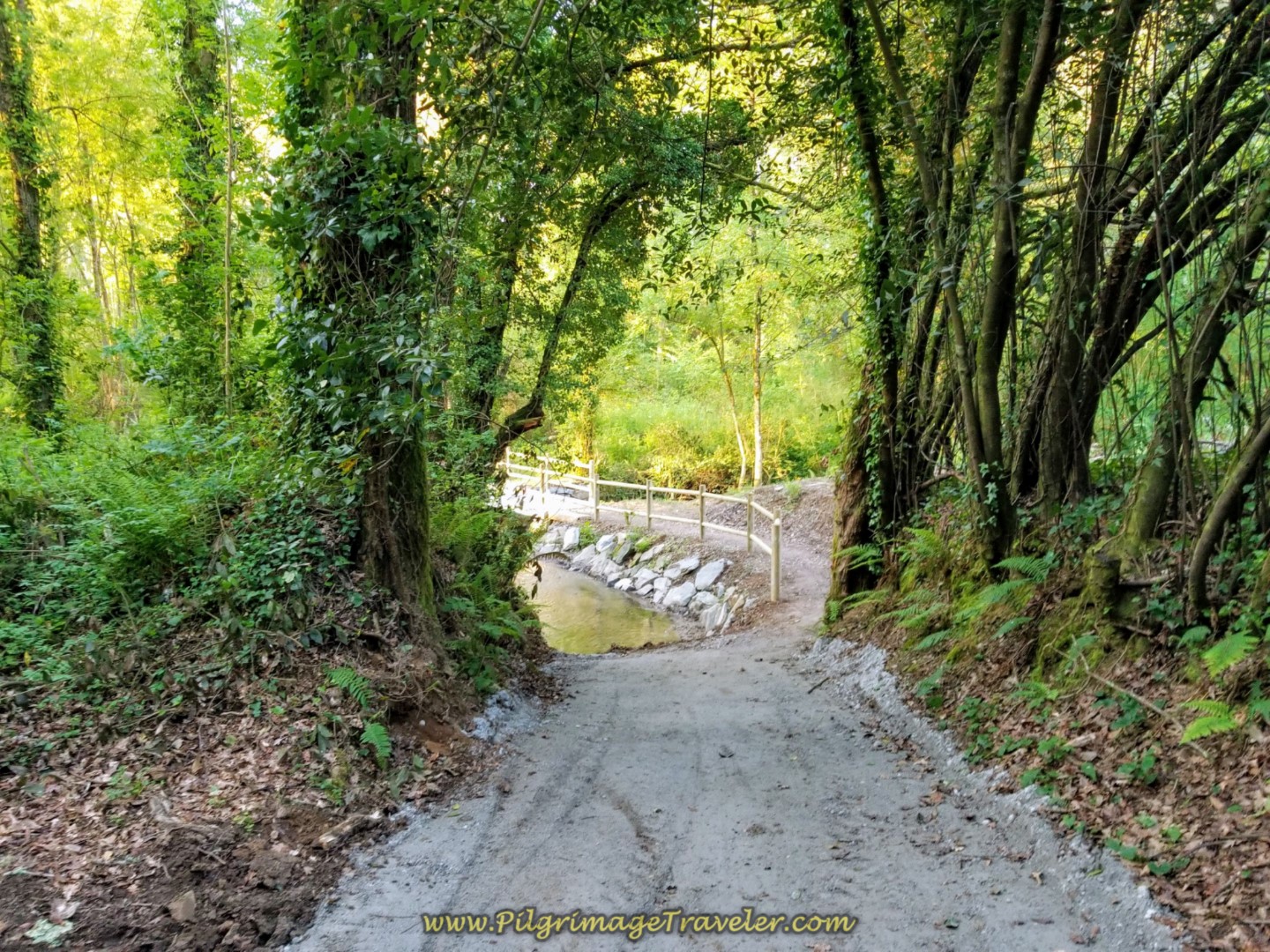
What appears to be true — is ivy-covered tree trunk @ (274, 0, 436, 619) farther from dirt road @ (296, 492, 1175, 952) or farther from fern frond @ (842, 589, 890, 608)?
fern frond @ (842, 589, 890, 608)

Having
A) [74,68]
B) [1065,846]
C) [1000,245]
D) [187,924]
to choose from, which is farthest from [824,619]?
[74,68]

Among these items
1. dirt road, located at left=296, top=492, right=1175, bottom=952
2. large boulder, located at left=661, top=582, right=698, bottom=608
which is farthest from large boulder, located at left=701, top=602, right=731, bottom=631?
dirt road, located at left=296, top=492, right=1175, bottom=952

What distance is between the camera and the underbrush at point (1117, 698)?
2.82 meters

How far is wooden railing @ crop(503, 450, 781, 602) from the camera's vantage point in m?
12.3

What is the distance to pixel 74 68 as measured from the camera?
10.9m

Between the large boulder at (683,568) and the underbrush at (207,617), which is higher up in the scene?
the underbrush at (207,617)

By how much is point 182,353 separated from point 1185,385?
28.5ft

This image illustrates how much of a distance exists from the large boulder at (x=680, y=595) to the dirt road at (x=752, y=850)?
8013mm

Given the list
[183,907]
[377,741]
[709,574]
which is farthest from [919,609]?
[709,574]

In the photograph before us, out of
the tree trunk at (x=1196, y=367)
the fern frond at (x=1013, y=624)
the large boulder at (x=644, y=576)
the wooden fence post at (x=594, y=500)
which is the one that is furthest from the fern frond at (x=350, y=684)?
the wooden fence post at (x=594, y=500)

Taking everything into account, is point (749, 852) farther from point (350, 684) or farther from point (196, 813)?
point (196, 813)

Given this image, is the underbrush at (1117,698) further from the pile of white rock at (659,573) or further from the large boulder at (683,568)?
the large boulder at (683,568)

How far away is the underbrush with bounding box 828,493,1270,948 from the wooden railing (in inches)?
224

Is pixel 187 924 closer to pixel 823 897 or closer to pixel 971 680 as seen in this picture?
pixel 823 897
